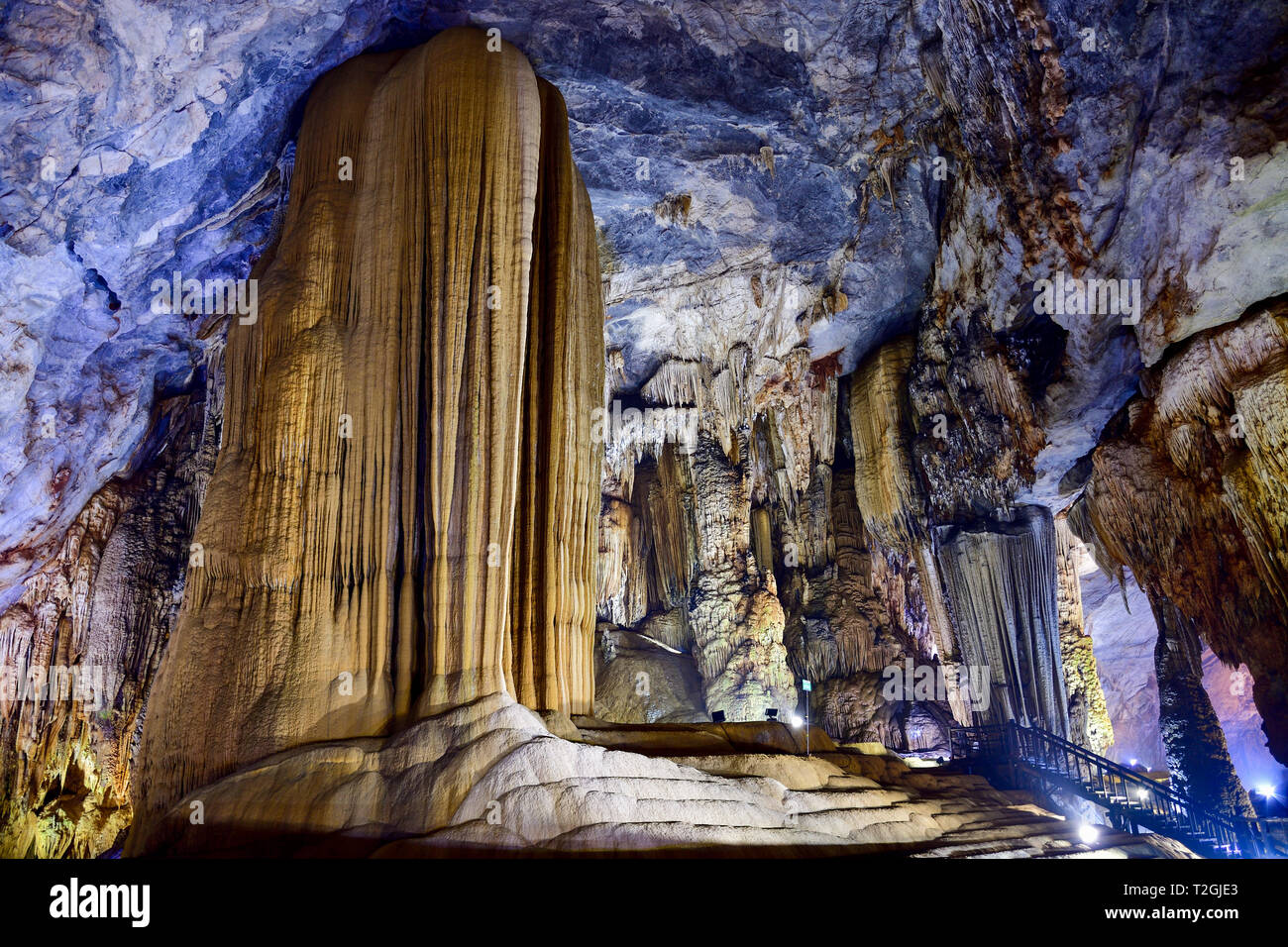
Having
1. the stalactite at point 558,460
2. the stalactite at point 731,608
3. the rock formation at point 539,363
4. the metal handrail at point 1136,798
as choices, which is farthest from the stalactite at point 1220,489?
the stalactite at point 731,608

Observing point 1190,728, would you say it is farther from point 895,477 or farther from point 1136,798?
point 895,477

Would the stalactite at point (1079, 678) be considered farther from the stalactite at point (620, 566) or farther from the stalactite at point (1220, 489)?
the stalactite at point (620, 566)

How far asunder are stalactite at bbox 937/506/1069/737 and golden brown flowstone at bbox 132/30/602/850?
570cm

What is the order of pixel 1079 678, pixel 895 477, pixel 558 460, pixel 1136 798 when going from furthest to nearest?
pixel 1079 678
pixel 895 477
pixel 1136 798
pixel 558 460

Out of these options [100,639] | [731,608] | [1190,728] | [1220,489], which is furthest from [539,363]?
[1190,728]

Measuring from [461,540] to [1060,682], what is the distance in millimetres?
→ 7694

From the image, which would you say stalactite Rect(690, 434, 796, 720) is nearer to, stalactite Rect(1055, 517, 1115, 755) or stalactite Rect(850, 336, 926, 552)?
stalactite Rect(850, 336, 926, 552)

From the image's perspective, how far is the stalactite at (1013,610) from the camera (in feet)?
33.5

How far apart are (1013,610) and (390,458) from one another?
7.87 metres

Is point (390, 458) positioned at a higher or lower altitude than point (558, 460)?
lower

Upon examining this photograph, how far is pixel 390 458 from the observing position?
6094mm

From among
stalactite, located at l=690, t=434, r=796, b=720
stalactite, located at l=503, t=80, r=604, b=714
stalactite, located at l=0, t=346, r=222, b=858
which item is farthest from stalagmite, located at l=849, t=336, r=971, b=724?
stalactite, located at l=0, t=346, r=222, b=858
